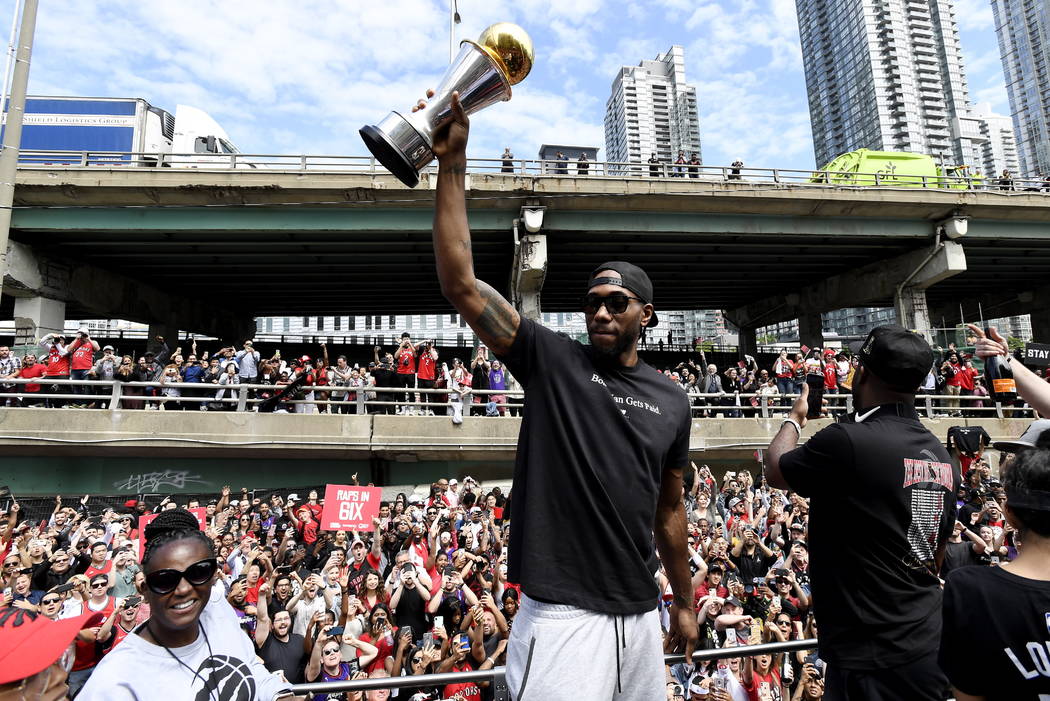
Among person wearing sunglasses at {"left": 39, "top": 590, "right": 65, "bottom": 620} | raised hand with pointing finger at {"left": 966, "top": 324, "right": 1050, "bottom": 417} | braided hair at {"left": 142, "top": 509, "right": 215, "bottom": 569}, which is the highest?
raised hand with pointing finger at {"left": 966, "top": 324, "right": 1050, "bottom": 417}

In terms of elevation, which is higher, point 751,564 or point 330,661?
point 751,564

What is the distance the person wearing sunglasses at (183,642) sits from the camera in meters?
2.19

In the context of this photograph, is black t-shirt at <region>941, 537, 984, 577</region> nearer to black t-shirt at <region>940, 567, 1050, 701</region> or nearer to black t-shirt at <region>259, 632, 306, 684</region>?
black t-shirt at <region>940, 567, 1050, 701</region>

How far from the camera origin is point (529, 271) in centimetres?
2036

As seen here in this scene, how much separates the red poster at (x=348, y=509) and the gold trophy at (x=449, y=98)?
24.3 feet

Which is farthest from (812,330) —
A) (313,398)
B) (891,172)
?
(313,398)

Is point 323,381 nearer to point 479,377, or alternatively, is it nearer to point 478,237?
point 479,377

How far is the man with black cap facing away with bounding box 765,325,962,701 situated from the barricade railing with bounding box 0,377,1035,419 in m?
11.7

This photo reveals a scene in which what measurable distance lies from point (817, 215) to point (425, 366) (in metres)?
14.3

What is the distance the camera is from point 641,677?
199 centimetres

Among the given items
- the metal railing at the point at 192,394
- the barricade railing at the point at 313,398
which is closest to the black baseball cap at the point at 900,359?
the barricade railing at the point at 313,398

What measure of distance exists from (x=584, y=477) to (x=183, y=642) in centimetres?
169

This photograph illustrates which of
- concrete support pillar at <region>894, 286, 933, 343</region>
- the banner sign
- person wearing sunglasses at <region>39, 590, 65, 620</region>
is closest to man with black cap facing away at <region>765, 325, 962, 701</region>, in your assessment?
the banner sign

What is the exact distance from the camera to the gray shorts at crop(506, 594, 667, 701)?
71.7 inches
